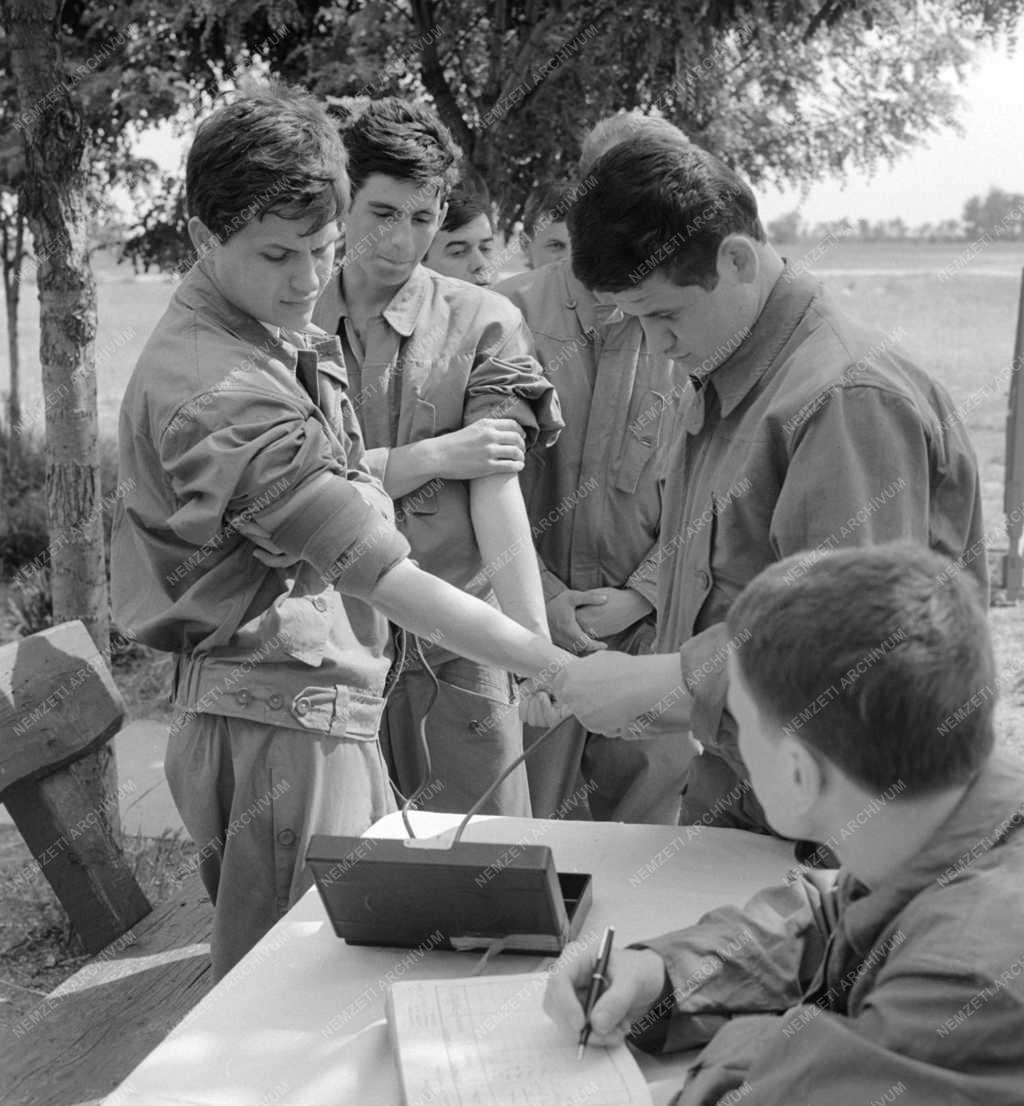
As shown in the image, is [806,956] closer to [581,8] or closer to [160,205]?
[581,8]

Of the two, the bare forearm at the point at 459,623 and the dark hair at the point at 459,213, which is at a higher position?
the dark hair at the point at 459,213

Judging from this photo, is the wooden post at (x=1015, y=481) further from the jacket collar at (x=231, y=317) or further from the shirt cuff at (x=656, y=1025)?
the shirt cuff at (x=656, y=1025)

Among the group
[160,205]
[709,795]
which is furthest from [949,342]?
[709,795]

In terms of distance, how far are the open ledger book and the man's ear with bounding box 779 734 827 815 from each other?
1.34ft

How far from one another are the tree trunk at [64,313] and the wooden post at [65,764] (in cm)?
29

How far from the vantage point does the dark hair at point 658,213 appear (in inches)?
78.7

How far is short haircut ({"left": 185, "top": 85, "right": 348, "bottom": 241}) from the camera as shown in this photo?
6.88 ft

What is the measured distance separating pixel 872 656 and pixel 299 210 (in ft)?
4.14

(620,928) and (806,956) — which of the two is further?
(620,928)

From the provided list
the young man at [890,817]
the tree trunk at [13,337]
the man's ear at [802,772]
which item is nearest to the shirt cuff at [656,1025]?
the young man at [890,817]

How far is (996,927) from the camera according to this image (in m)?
1.20

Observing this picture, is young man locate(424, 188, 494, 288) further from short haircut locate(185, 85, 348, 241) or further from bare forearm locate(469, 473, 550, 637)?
short haircut locate(185, 85, 348, 241)

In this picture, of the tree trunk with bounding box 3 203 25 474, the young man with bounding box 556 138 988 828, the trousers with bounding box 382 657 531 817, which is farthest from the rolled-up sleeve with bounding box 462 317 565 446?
the tree trunk with bounding box 3 203 25 474

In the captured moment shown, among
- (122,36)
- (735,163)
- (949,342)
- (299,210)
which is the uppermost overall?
(122,36)
